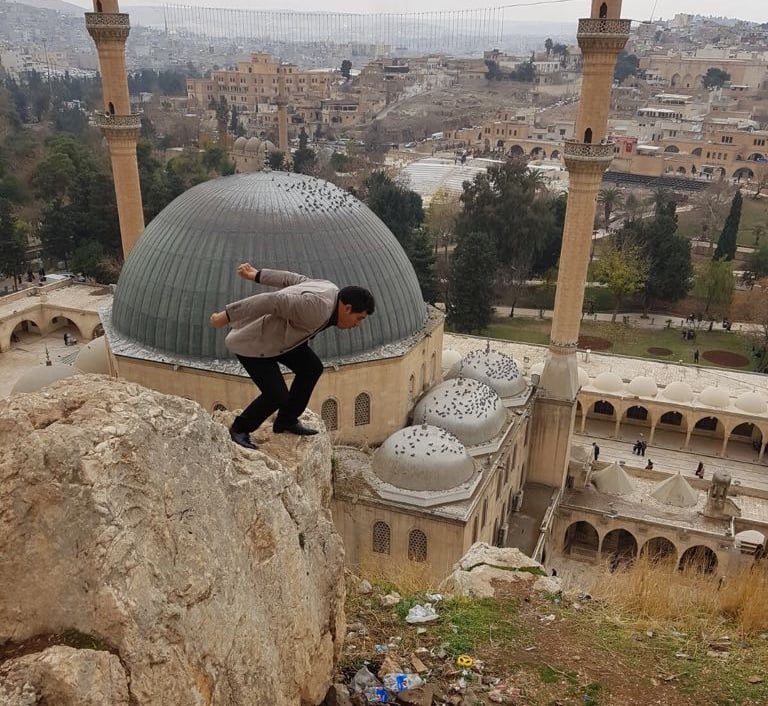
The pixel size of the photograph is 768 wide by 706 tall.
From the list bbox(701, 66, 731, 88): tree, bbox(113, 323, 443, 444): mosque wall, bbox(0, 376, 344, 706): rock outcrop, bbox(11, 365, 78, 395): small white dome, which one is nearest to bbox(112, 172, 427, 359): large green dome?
bbox(113, 323, 443, 444): mosque wall

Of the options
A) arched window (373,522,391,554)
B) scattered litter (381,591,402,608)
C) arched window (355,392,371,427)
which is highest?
scattered litter (381,591,402,608)

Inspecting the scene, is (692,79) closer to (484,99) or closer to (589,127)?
(484,99)

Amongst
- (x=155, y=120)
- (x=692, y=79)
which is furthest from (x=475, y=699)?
(x=692, y=79)

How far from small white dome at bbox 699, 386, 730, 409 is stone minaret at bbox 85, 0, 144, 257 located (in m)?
19.9

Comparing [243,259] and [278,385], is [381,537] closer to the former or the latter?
[243,259]

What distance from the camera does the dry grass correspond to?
7.63 meters

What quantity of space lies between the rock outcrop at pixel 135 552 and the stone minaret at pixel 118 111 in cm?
1801

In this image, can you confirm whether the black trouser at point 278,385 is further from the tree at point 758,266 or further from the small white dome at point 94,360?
the tree at point 758,266

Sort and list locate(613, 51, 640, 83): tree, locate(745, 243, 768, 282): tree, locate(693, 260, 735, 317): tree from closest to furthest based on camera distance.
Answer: locate(693, 260, 735, 317): tree, locate(745, 243, 768, 282): tree, locate(613, 51, 640, 83): tree

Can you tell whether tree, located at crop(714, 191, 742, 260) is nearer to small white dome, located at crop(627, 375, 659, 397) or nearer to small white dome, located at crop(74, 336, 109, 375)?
small white dome, located at crop(627, 375, 659, 397)

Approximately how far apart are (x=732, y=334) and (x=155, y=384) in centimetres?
3140

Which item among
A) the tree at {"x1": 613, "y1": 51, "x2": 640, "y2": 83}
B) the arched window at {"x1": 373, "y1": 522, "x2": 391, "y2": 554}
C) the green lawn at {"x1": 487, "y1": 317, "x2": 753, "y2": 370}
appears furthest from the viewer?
the tree at {"x1": 613, "y1": 51, "x2": 640, "y2": 83}

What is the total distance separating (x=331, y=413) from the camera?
1530cm

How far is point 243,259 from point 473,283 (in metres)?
20.1
